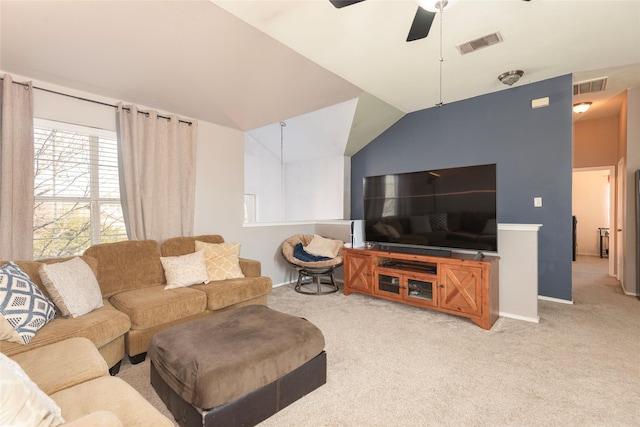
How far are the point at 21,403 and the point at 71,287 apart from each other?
1.58 meters

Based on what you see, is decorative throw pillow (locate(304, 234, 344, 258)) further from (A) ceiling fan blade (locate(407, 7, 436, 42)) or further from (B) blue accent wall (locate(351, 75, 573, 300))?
(A) ceiling fan blade (locate(407, 7, 436, 42))

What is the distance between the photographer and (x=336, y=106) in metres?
4.28

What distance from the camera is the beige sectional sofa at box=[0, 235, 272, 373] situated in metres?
1.98

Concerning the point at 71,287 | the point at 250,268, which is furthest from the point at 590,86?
the point at 71,287

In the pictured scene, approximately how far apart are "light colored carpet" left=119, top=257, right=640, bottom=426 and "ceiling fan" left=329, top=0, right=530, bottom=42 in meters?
2.36

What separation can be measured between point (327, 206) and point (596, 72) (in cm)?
405

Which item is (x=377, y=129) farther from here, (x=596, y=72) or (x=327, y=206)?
(x=596, y=72)

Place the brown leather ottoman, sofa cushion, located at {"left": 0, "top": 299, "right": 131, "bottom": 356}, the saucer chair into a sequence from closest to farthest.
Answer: the brown leather ottoman → sofa cushion, located at {"left": 0, "top": 299, "right": 131, "bottom": 356} → the saucer chair

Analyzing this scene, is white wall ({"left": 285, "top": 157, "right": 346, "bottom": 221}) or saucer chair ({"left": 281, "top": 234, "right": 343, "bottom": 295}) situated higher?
white wall ({"left": 285, "top": 157, "right": 346, "bottom": 221})

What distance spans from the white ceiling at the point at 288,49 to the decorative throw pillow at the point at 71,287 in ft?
5.77

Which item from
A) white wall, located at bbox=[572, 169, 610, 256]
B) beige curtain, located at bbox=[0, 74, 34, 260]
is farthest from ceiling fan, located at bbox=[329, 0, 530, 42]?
white wall, located at bbox=[572, 169, 610, 256]

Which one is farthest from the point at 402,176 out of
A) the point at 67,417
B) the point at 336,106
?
the point at 67,417

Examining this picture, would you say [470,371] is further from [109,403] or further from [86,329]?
[86,329]

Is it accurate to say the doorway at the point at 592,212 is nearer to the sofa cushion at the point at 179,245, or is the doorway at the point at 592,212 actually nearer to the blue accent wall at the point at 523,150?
the blue accent wall at the point at 523,150
